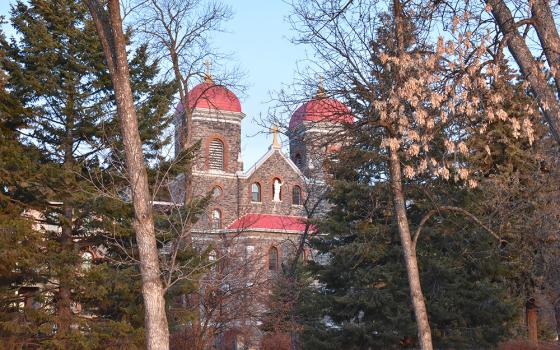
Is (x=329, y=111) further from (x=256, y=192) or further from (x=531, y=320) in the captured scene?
(x=256, y=192)

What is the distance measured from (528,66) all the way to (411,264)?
4.59 meters

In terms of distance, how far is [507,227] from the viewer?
43.3 feet

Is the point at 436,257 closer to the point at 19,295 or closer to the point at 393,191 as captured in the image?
the point at 393,191

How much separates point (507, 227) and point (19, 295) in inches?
392

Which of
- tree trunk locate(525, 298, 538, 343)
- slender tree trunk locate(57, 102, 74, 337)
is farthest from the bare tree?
tree trunk locate(525, 298, 538, 343)

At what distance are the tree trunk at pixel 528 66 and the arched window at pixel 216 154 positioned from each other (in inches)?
1361

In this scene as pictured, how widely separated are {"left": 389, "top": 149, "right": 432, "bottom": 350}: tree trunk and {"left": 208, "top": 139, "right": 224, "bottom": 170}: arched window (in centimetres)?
3093

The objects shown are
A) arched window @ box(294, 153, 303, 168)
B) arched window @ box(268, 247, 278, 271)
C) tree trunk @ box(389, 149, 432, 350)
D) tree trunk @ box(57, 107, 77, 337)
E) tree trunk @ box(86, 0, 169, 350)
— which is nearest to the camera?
tree trunk @ box(86, 0, 169, 350)

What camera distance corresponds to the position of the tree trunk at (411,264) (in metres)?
11.5

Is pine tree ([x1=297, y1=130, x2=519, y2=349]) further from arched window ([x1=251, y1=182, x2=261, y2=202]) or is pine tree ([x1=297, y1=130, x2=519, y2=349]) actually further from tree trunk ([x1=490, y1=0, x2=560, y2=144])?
arched window ([x1=251, y1=182, x2=261, y2=202])

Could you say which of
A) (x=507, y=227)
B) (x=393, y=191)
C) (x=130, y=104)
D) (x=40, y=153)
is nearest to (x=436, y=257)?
(x=507, y=227)

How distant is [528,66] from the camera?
8.49 meters

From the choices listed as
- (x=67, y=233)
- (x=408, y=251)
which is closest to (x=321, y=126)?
(x=408, y=251)

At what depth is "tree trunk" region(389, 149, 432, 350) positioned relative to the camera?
1148cm
